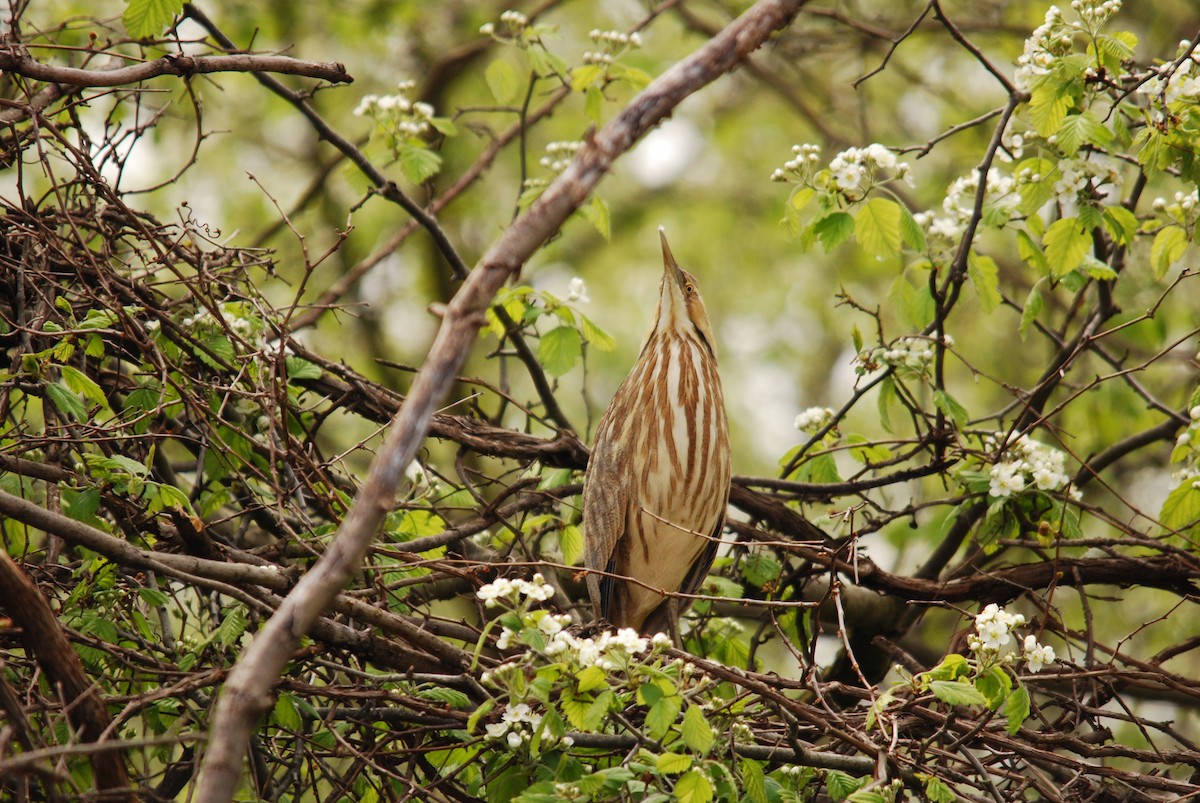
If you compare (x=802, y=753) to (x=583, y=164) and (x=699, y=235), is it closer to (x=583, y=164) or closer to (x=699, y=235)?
(x=583, y=164)

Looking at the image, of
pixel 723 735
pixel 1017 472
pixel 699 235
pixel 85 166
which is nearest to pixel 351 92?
pixel 699 235

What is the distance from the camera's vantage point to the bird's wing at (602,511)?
3914 mm

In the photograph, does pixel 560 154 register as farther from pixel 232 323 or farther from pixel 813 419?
pixel 232 323

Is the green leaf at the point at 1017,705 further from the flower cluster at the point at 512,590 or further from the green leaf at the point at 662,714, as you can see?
the flower cluster at the point at 512,590

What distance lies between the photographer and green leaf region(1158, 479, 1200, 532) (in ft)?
10.7

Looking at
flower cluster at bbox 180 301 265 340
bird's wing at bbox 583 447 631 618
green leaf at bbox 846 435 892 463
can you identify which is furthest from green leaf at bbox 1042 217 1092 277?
flower cluster at bbox 180 301 265 340

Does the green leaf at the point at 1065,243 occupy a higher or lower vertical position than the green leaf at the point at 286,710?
higher

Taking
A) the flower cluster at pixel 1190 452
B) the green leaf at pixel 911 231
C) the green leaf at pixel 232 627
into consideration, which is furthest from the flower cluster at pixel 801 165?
the green leaf at pixel 232 627

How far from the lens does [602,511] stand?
3.93 metres

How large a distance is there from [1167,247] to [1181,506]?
32.0 inches

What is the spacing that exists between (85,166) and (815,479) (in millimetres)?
2508

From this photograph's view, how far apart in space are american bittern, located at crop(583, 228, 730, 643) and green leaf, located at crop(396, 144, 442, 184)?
0.87 metres

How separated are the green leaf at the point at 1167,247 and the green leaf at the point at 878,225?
83 cm

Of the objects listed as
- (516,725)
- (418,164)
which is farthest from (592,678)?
(418,164)
